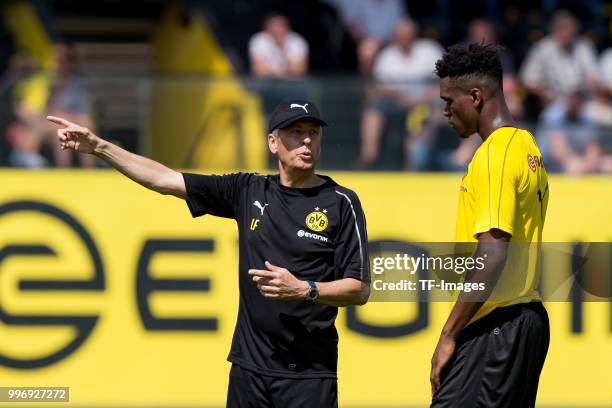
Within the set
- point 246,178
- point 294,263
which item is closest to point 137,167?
point 246,178

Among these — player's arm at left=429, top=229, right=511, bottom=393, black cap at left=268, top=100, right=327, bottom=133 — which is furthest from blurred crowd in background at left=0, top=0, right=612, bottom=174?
player's arm at left=429, top=229, right=511, bottom=393

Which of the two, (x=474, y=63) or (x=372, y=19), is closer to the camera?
(x=474, y=63)

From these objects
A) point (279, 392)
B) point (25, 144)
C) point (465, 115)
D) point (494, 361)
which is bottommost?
point (279, 392)

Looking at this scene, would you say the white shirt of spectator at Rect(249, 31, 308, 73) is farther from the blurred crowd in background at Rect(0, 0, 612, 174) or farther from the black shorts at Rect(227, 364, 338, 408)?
the black shorts at Rect(227, 364, 338, 408)

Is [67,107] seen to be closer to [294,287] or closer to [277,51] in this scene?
[277,51]

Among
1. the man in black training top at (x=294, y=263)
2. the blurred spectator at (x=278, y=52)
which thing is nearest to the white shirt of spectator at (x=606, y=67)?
the blurred spectator at (x=278, y=52)

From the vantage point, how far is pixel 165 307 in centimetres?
987

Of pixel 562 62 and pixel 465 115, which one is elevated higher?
pixel 562 62

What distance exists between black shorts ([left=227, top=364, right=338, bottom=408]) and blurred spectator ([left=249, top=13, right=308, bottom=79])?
24.5 ft

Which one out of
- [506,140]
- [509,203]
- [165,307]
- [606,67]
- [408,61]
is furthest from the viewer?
[606,67]

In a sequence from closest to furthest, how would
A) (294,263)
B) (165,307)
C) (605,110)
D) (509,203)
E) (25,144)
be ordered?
(509,203) → (294,263) → (165,307) → (25,144) → (605,110)

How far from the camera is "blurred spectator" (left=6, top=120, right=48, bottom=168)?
10.1 m

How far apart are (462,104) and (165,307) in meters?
4.77

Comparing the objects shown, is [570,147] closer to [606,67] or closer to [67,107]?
[606,67]
